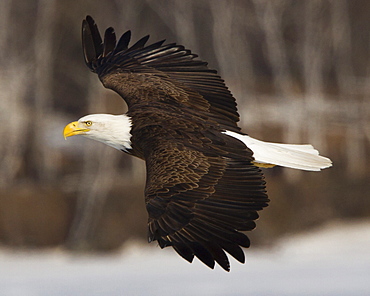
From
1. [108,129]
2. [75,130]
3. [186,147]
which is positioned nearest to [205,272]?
[75,130]

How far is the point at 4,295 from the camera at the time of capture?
36.2 feet

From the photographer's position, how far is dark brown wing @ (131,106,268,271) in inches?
185

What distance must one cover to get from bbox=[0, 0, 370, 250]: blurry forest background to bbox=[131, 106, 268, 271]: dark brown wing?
6865mm

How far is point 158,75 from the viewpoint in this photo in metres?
6.18

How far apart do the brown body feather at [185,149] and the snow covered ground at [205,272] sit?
15.2ft

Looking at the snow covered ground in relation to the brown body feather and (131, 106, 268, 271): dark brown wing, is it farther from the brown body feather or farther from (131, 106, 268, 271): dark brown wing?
(131, 106, 268, 271): dark brown wing

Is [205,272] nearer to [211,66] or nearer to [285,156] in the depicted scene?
[211,66]

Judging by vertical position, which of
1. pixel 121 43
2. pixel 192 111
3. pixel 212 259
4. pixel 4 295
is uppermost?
pixel 121 43

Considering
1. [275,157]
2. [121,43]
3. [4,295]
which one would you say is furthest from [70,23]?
[275,157]

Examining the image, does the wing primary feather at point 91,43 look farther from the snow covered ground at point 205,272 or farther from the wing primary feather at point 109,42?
the snow covered ground at point 205,272

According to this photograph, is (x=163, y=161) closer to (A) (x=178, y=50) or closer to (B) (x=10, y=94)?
(A) (x=178, y=50)

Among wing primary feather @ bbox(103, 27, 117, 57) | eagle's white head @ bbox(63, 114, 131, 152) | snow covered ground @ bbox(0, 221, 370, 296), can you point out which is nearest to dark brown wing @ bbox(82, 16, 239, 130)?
wing primary feather @ bbox(103, 27, 117, 57)

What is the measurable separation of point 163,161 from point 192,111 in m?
0.74

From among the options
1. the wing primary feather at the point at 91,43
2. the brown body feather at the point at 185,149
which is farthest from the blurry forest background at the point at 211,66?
the brown body feather at the point at 185,149
